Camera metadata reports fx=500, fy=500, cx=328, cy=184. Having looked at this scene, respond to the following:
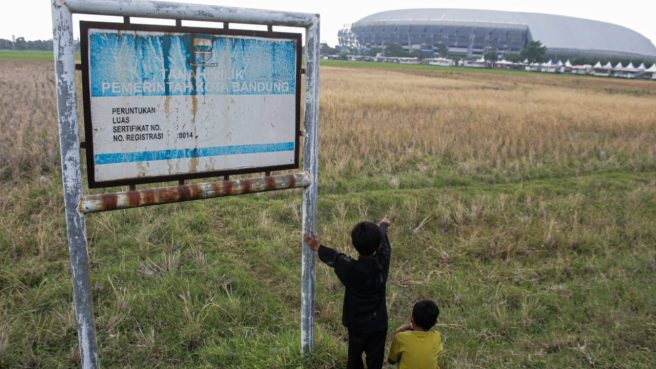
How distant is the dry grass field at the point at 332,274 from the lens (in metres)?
3.24

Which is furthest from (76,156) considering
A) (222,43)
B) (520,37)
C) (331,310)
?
(520,37)

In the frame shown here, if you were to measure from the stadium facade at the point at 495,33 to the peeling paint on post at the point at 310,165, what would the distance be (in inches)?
5238

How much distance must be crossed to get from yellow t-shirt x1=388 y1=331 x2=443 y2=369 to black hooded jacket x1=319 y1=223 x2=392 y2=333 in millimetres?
143

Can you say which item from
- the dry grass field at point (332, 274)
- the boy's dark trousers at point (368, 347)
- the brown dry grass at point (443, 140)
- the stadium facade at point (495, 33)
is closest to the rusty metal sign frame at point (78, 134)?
the boy's dark trousers at point (368, 347)

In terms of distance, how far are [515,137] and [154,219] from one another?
27.1 ft

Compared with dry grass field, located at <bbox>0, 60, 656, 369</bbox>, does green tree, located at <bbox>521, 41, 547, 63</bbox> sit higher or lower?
higher

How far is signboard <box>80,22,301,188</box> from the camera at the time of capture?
2178 mm

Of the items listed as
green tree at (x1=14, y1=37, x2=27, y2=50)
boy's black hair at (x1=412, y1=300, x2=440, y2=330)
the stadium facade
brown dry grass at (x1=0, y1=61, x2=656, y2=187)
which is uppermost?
the stadium facade

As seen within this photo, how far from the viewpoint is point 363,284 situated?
8.47 ft

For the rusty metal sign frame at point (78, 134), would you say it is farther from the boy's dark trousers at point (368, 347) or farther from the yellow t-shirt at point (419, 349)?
the yellow t-shirt at point (419, 349)

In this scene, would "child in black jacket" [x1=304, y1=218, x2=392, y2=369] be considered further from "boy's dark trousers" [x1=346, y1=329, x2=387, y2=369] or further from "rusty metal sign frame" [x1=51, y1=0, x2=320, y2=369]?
"rusty metal sign frame" [x1=51, y1=0, x2=320, y2=369]

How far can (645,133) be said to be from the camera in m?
12.8

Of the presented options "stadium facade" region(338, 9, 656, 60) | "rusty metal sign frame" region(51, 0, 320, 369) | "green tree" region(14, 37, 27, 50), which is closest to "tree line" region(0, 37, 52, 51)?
"green tree" region(14, 37, 27, 50)

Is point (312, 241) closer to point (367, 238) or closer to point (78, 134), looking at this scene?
point (367, 238)
